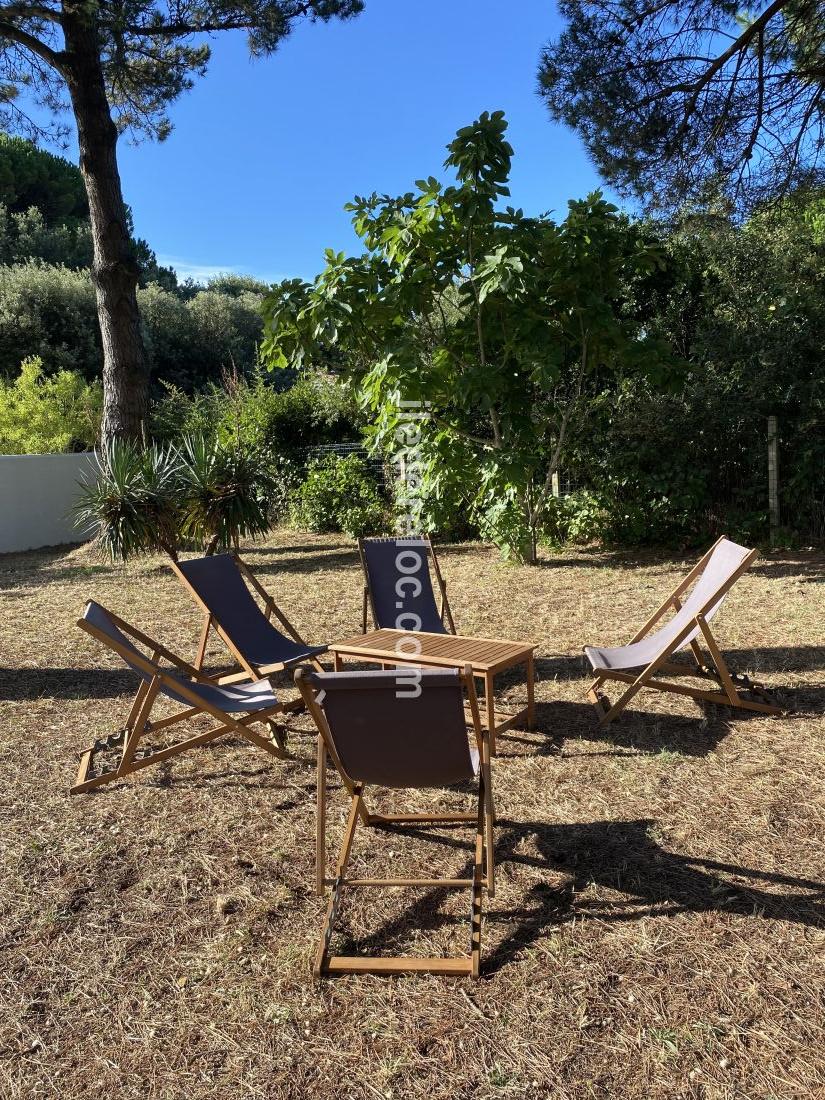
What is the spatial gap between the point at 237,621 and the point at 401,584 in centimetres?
112

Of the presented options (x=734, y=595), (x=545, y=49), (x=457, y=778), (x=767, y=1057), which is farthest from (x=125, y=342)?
(x=767, y=1057)

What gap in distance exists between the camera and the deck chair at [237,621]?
4.51 m

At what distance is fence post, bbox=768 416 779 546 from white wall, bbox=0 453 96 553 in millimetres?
10734

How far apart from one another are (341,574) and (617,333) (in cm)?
386

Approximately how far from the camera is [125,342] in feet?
37.1

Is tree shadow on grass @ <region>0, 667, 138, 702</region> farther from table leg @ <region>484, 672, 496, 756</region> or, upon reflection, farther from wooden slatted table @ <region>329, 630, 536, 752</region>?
table leg @ <region>484, 672, 496, 756</region>

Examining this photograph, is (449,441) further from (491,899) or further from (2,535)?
(2,535)

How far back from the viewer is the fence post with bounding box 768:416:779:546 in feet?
29.9

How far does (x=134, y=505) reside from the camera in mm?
9047

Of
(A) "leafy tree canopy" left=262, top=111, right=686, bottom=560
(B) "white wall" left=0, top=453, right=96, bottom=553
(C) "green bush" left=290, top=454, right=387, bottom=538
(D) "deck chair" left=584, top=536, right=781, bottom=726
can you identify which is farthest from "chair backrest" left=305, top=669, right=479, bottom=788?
(B) "white wall" left=0, top=453, right=96, bottom=553

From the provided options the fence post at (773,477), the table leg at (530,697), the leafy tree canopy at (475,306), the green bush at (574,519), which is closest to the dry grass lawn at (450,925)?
the table leg at (530,697)

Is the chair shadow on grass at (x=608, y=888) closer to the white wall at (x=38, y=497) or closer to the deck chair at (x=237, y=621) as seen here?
the deck chair at (x=237, y=621)

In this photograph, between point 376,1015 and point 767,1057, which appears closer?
point 767,1057

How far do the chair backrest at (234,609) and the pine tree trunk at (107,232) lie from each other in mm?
7207
